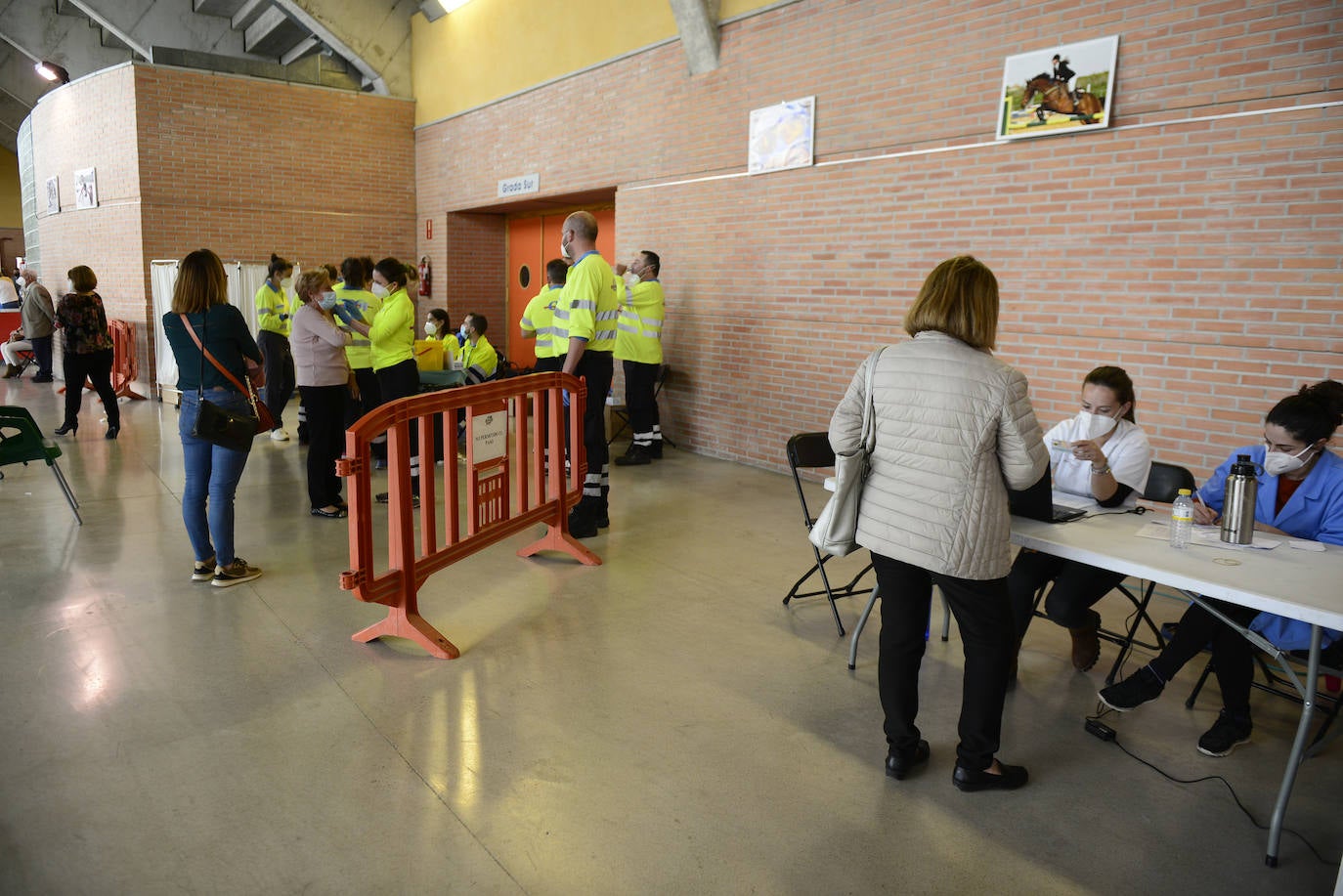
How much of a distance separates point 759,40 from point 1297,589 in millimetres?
6336

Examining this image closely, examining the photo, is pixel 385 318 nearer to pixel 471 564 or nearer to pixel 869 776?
pixel 471 564

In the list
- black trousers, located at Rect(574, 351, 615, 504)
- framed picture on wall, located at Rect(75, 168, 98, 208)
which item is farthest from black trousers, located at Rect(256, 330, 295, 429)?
framed picture on wall, located at Rect(75, 168, 98, 208)

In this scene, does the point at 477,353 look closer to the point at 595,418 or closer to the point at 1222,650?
the point at 595,418

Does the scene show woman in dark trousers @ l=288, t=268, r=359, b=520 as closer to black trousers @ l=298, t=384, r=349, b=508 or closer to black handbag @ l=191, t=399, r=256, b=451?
black trousers @ l=298, t=384, r=349, b=508

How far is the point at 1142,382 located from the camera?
205 inches

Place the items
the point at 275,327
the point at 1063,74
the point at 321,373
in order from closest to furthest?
the point at 1063,74, the point at 321,373, the point at 275,327

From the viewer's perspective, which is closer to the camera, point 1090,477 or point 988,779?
point 988,779

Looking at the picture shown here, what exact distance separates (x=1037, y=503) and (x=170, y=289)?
10794 millimetres

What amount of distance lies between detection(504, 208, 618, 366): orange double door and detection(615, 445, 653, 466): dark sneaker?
406 cm

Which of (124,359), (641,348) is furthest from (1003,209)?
(124,359)

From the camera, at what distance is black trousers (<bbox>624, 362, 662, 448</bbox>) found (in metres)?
7.95

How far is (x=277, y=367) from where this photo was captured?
8.39 meters

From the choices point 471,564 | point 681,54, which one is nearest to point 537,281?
point 681,54

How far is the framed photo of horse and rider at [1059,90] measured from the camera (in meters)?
5.19
